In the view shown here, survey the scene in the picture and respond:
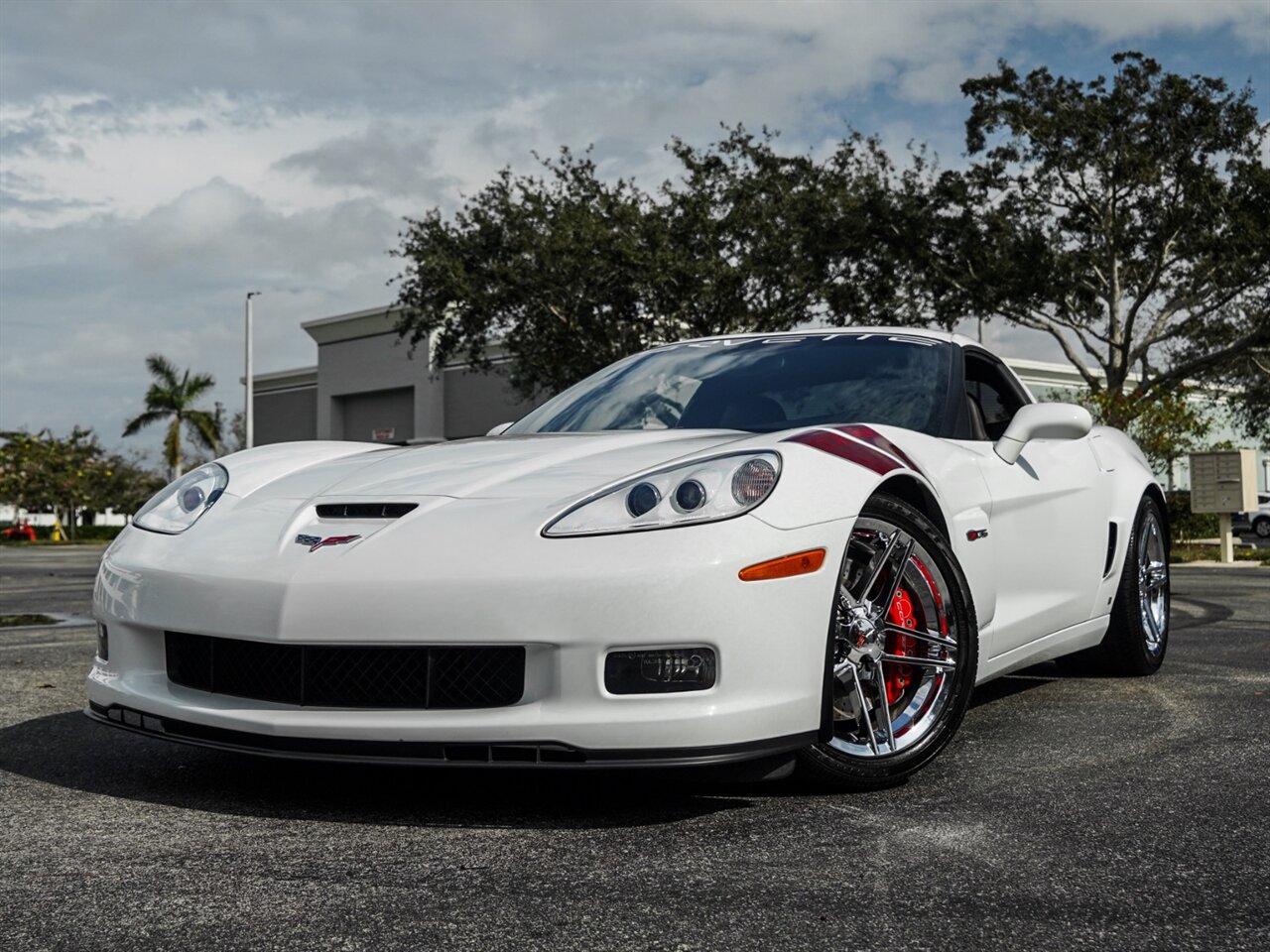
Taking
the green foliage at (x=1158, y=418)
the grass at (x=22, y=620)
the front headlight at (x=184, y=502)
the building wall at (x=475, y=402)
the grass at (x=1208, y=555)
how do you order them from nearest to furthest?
the front headlight at (x=184, y=502) < the grass at (x=22, y=620) < the grass at (x=1208, y=555) < the green foliage at (x=1158, y=418) < the building wall at (x=475, y=402)

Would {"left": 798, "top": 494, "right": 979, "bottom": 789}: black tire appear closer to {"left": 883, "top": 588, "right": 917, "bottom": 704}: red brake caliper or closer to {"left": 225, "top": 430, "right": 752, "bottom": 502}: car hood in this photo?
{"left": 883, "top": 588, "right": 917, "bottom": 704}: red brake caliper

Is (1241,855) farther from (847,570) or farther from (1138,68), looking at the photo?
(1138,68)

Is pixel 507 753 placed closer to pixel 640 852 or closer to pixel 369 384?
pixel 640 852

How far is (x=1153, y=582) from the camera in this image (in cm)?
577

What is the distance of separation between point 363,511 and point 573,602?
65cm

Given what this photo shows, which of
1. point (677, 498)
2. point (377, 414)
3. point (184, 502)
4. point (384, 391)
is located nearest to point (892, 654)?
point (677, 498)

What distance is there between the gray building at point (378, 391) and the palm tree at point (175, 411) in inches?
183

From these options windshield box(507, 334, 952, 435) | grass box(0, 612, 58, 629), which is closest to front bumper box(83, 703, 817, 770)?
windshield box(507, 334, 952, 435)

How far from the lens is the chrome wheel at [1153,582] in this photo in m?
5.55

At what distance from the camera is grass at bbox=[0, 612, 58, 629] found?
331 inches

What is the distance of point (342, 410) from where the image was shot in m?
55.2

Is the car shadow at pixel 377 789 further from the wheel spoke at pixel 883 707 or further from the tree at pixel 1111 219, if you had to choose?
the tree at pixel 1111 219

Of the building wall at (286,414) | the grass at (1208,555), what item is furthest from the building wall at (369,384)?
the grass at (1208,555)

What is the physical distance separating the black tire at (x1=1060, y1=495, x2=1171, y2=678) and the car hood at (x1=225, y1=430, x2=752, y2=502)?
7.74ft
